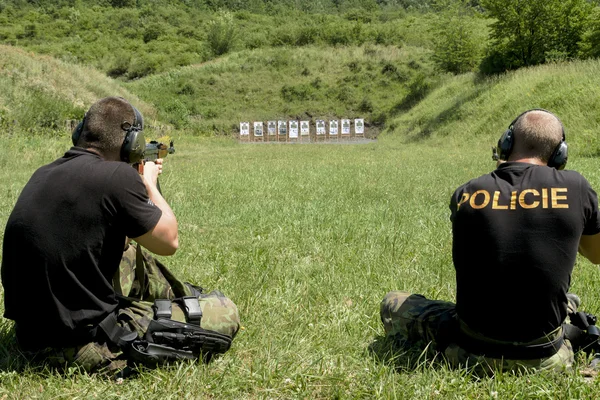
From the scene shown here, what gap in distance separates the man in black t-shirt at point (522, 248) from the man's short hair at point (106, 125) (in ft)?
5.63

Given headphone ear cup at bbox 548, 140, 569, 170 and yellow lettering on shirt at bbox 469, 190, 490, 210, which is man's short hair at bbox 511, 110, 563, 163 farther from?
yellow lettering on shirt at bbox 469, 190, 490, 210

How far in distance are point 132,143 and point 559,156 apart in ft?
6.90

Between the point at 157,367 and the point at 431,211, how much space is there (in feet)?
16.0

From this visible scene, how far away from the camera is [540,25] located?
20.2 meters

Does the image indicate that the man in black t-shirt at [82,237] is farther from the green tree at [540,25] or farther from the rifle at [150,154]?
the green tree at [540,25]

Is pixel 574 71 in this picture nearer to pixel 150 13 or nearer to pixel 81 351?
pixel 81 351

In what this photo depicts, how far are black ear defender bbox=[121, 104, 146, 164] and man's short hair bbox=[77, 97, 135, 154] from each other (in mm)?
20

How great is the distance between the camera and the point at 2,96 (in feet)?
54.2

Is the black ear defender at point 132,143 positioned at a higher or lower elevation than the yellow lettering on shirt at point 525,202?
higher

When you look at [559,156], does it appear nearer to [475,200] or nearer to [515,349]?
[475,200]

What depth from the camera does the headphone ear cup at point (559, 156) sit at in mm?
2730

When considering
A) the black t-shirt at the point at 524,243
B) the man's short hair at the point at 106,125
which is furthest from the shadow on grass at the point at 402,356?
the man's short hair at the point at 106,125

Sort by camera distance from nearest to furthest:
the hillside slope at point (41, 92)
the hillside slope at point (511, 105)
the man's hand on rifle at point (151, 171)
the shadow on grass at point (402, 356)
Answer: the shadow on grass at point (402, 356) → the man's hand on rifle at point (151, 171) → the hillside slope at point (511, 105) → the hillside slope at point (41, 92)

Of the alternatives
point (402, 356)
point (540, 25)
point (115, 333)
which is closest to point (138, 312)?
point (115, 333)
